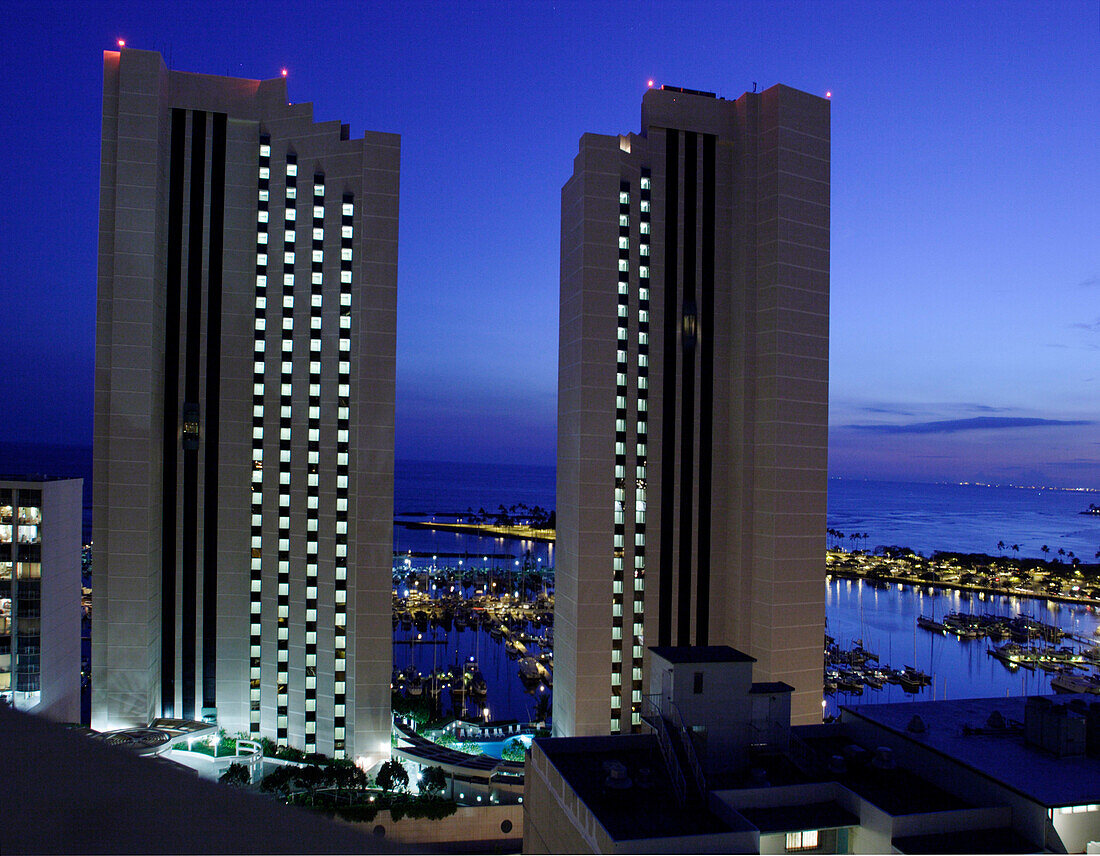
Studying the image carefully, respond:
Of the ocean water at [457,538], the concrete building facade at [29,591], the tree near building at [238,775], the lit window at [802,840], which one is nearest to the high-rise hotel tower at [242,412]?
the concrete building facade at [29,591]

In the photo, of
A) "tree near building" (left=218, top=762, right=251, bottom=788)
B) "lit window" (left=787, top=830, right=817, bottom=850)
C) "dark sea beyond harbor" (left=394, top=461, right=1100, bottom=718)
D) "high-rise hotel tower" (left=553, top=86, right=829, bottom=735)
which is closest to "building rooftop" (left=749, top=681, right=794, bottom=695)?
"lit window" (left=787, top=830, right=817, bottom=850)

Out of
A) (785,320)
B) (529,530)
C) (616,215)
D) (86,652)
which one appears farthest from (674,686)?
(529,530)

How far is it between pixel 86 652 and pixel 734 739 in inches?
1968

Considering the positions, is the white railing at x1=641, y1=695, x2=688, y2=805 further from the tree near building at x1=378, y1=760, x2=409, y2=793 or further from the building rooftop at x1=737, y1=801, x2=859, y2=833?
the tree near building at x1=378, y1=760, x2=409, y2=793

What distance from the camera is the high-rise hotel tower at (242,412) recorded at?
25.9m

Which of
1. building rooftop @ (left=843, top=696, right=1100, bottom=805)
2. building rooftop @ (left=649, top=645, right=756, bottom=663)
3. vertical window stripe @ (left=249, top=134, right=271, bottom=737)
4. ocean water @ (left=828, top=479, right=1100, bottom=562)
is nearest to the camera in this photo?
building rooftop @ (left=843, top=696, right=1100, bottom=805)

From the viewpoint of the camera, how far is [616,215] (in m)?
26.1

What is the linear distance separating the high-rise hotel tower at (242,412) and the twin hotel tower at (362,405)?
9cm

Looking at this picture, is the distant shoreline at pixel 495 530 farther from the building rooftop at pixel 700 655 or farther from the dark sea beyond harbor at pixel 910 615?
the building rooftop at pixel 700 655

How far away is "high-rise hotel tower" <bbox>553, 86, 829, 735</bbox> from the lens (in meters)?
25.2

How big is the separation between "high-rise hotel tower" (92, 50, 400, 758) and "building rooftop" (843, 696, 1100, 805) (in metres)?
17.7

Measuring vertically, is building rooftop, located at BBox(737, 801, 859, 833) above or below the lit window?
above

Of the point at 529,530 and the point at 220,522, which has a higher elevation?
the point at 220,522

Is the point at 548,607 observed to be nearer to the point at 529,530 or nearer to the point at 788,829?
the point at 788,829
